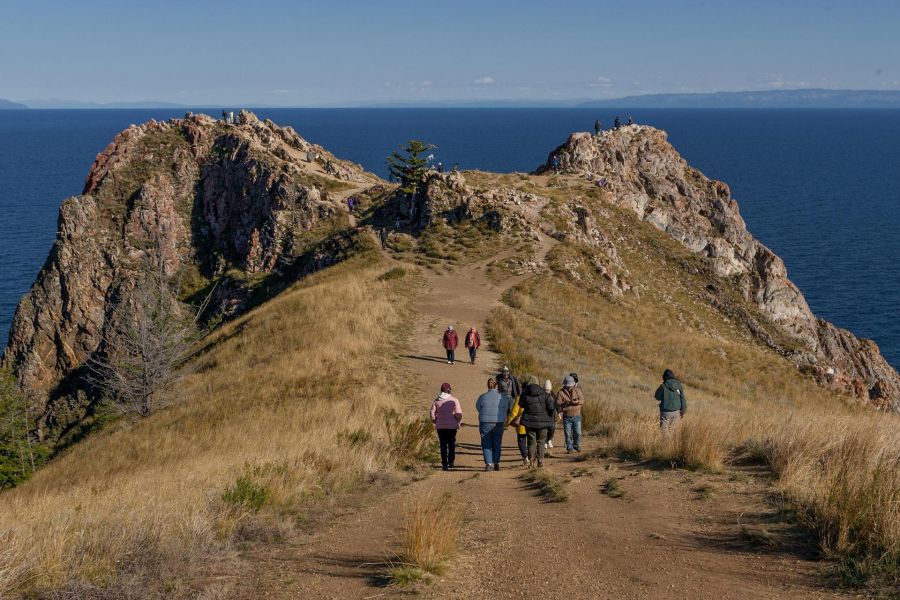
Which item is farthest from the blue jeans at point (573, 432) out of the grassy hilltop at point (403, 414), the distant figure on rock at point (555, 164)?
the distant figure on rock at point (555, 164)

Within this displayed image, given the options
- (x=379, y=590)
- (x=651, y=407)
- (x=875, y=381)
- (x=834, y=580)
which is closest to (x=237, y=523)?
(x=379, y=590)

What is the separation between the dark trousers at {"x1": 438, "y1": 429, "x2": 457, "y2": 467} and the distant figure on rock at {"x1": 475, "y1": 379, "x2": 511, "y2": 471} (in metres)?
0.75

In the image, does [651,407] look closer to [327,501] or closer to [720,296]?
[327,501]

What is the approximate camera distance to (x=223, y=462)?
13234mm

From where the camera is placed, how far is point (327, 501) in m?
11.6

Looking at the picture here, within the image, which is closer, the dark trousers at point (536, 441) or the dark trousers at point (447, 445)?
the dark trousers at point (536, 441)

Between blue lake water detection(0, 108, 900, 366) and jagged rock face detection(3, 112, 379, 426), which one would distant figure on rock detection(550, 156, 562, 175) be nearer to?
jagged rock face detection(3, 112, 379, 426)

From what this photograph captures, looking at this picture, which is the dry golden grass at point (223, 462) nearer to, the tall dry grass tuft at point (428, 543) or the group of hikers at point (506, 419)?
the group of hikers at point (506, 419)

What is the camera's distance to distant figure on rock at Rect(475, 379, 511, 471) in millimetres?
14156

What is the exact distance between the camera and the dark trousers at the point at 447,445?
14.6m

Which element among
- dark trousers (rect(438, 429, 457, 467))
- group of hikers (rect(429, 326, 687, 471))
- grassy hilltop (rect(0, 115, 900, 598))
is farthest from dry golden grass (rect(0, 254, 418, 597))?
group of hikers (rect(429, 326, 687, 471))

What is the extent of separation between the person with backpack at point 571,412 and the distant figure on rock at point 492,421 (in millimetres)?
1798

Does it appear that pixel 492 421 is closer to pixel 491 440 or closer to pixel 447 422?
pixel 491 440

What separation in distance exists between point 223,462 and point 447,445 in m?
4.67
